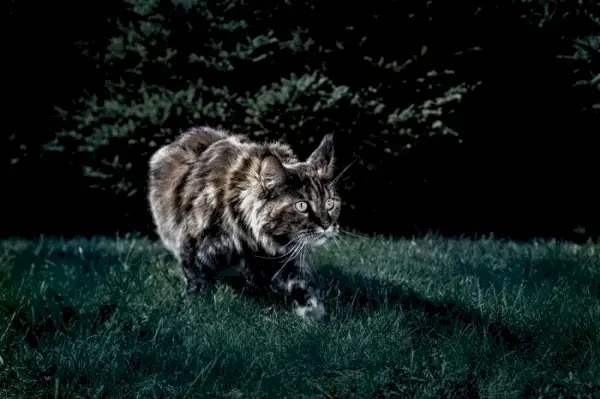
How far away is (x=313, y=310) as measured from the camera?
405cm

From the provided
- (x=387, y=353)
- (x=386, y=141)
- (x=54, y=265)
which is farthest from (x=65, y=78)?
(x=387, y=353)

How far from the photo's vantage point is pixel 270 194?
13.0 feet

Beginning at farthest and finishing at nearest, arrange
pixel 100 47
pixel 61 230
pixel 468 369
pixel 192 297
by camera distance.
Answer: pixel 61 230 < pixel 100 47 < pixel 192 297 < pixel 468 369

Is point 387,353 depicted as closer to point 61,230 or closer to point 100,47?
point 100,47

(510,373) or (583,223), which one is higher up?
(510,373)

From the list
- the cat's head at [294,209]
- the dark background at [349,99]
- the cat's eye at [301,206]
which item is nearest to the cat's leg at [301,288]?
the cat's head at [294,209]

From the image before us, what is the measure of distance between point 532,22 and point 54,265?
5.79 meters

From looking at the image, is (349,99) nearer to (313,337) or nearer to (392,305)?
(392,305)

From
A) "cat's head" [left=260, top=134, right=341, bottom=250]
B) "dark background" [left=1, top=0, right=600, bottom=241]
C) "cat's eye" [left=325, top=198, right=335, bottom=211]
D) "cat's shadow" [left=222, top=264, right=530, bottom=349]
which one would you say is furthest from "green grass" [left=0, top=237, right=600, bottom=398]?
"dark background" [left=1, top=0, right=600, bottom=241]

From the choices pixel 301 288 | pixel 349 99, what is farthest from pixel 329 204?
pixel 349 99

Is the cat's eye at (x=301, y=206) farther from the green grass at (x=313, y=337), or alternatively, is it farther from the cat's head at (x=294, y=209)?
the green grass at (x=313, y=337)

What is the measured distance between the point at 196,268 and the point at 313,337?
1158 millimetres

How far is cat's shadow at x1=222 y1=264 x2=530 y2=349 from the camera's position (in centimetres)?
375

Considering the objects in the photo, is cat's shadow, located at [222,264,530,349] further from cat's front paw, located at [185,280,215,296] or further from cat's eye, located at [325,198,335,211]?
cat's eye, located at [325,198,335,211]
